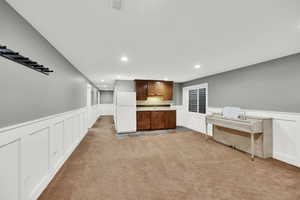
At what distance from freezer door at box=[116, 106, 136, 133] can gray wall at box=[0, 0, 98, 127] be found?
113 inches

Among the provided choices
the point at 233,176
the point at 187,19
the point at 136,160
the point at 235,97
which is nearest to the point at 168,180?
the point at 136,160

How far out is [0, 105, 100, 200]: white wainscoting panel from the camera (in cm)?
120

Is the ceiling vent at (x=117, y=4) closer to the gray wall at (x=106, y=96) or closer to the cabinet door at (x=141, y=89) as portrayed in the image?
the cabinet door at (x=141, y=89)

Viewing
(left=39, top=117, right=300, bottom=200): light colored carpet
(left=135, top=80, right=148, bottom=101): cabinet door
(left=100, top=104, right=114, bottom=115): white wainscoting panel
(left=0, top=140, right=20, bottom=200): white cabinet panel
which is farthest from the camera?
(left=100, top=104, right=114, bottom=115): white wainscoting panel

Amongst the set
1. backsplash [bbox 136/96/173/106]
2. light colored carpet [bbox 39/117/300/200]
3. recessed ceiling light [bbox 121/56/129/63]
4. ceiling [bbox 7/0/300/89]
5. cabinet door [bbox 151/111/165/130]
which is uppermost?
ceiling [bbox 7/0/300/89]

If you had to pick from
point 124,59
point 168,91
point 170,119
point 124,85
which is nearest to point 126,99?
point 124,85

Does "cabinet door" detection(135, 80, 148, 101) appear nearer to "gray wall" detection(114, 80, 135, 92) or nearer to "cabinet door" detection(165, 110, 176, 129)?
"gray wall" detection(114, 80, 135, 92)

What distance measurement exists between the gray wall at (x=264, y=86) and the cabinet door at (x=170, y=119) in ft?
6.72

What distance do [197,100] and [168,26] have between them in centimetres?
447

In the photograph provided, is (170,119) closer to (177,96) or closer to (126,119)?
(177,96)

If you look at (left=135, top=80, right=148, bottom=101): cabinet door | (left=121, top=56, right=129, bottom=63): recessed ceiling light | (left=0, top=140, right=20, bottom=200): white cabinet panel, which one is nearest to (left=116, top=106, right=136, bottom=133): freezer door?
(left=135, top=80, right=148, bottom=101): cabinet door

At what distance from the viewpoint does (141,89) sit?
568 cm

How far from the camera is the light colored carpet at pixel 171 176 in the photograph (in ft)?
5.66

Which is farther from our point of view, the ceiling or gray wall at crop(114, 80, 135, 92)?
gray wall at crop(114, 80, 135, 92)
